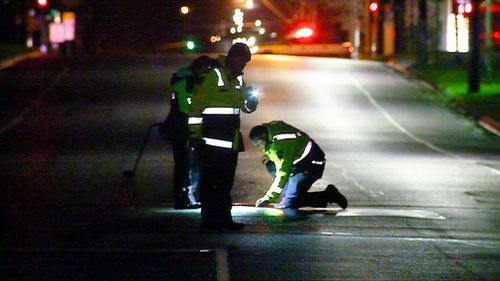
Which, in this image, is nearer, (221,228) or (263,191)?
(221,228)

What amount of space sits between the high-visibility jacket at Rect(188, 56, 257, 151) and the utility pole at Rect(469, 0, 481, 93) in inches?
836

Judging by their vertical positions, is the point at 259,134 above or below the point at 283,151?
above

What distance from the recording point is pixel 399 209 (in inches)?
557

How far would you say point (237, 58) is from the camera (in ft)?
37.7

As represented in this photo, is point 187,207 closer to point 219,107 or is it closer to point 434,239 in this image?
point 219,107

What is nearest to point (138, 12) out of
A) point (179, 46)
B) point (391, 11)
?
point (179, 46)

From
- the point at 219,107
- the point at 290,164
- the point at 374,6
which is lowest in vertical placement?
the point at 290,164

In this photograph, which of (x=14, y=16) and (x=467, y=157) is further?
(x=14, y=16)

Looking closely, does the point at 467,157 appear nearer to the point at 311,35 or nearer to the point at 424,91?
the point at 424,91

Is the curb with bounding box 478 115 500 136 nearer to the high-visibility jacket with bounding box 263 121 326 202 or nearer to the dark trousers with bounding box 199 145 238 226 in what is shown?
the high-visibility jacket with bounding box 263 121 326 202

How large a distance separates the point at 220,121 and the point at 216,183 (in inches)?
24.7

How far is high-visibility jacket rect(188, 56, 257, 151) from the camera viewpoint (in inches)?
450

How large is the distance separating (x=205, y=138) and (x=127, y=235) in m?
1.23

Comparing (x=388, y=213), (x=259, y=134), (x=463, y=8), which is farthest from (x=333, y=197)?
(x=463, y=8)
